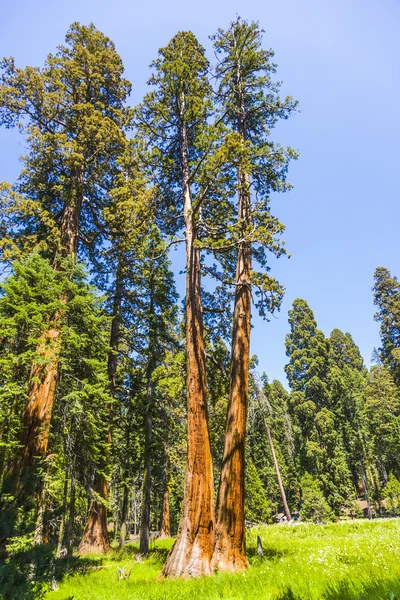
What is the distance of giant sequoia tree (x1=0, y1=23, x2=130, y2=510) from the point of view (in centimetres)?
1156

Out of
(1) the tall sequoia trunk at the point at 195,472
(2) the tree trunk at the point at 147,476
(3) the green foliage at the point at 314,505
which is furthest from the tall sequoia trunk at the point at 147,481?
(3) the green foliage at the point at 314,505

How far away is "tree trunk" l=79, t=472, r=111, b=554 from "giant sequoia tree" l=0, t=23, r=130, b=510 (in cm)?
728

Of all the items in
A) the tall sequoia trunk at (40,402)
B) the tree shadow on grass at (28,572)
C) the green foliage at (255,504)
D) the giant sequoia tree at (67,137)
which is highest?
the giant sequoia tree at (67,137)

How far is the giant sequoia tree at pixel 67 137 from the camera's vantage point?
11.6m

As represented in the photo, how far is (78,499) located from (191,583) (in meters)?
7.47

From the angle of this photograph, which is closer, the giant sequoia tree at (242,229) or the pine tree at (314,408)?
the giant sequoia tree at (242,229)

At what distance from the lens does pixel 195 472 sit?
20.9ft

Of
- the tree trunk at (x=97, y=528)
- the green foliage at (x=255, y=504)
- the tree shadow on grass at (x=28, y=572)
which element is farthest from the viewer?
the green foliage at (x=255, y=504)

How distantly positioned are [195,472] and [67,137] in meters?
12.5

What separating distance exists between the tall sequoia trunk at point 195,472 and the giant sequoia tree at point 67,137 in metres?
4.40

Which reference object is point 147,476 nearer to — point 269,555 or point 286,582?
point 269,555

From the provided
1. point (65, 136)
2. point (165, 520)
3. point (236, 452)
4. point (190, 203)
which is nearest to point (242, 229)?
point (190, 203)

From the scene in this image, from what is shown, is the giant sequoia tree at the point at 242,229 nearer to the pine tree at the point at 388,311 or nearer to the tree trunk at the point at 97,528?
the tree trunk at the point at 97,528

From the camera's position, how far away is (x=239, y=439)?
6.64 meters
